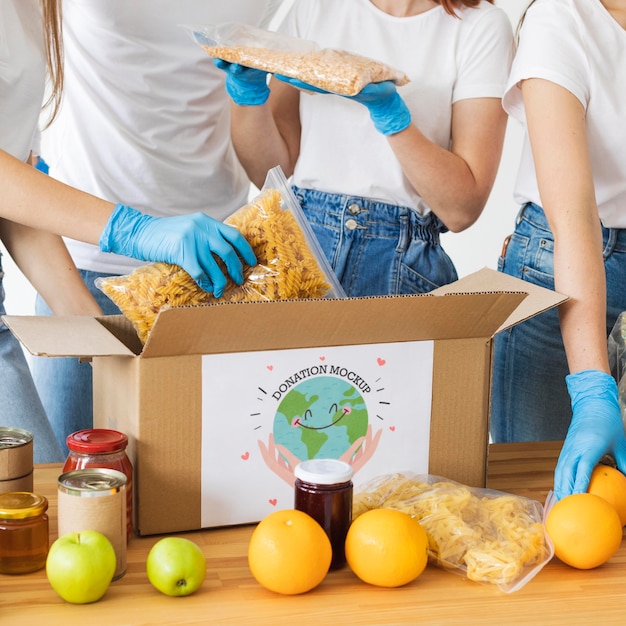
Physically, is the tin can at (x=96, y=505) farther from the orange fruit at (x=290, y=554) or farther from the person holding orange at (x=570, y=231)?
the person holding orange at (x=570, y=231)

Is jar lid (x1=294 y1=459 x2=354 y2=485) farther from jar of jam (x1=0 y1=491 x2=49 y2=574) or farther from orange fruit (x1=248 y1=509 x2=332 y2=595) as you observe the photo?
jar of jam (x1=0 y1=491 x2=49 y2=574)

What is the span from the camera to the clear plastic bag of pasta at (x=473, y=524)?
91 centimetres

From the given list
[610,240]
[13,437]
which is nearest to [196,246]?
[13,437]

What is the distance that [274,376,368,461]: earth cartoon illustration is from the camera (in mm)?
1019

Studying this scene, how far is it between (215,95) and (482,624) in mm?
1257

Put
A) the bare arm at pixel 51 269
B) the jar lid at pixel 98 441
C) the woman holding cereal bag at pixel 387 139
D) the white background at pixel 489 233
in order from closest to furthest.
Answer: the jar lid at pixel 98 441 < the bare arm at pixel 51 269 < the woman holding cereal bag at pixel 387 139 < the white background at pixel 489 233

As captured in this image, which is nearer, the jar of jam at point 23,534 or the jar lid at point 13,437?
the jar of jam at point 23,534

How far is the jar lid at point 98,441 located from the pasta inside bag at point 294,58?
67 cm

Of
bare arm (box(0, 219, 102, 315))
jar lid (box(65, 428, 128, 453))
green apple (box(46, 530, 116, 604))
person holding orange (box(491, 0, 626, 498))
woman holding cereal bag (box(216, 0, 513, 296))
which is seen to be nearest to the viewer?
green apple (box(46, 530, 116, 604))

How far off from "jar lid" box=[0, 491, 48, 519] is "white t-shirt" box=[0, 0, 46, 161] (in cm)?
70

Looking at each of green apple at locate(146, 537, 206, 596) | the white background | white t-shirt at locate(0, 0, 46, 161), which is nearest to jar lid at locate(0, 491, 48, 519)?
green apple at locate(146, 537, 206, 596)

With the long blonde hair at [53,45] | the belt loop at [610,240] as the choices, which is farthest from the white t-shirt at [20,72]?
the belt loop at [610,240]

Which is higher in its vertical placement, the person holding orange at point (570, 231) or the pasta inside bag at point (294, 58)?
the pasta inside bag at point (294, 58)

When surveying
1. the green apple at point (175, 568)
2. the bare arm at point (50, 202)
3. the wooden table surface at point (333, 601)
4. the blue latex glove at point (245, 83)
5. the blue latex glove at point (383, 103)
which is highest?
the blue latex glove at point (245, 83)
